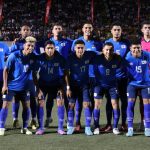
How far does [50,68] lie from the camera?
282 inches

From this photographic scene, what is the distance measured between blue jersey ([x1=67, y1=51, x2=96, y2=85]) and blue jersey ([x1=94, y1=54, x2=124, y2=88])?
128 mm

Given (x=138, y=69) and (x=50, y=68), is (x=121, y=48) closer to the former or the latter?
(x=138, y=69)

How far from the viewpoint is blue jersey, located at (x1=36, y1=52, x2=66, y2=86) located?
23.5 feet

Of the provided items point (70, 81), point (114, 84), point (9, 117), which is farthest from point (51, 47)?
point (9, 117)

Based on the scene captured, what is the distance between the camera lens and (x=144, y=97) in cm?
711

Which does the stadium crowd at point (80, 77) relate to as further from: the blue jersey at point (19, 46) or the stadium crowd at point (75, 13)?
the stadium crowd at point (75, 13)

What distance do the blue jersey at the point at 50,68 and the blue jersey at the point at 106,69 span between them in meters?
0.55

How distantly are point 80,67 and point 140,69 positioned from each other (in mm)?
935

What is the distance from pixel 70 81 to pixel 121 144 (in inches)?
57.7

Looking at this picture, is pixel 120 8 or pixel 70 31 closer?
pixel 70 31

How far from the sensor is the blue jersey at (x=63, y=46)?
25.5 ft

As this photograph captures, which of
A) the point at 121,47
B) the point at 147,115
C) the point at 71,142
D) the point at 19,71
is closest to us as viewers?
the point at 71,142

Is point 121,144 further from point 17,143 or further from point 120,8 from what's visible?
point 120,8

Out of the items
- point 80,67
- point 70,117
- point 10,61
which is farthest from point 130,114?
point 10,61
